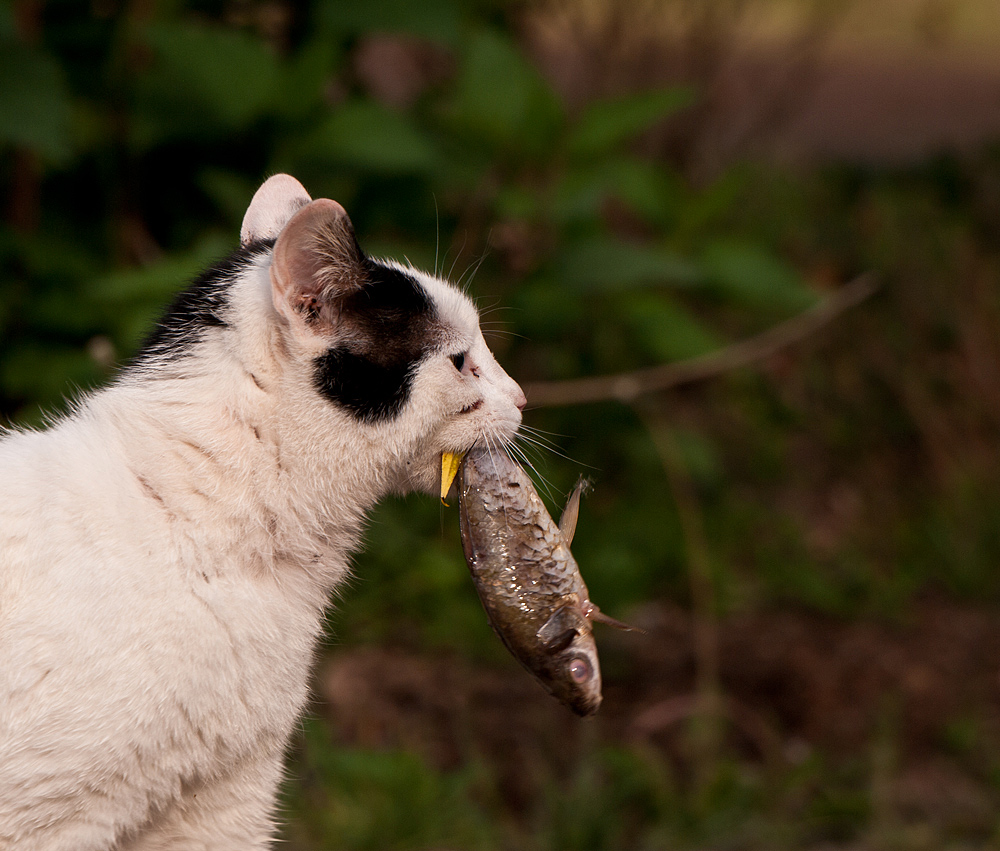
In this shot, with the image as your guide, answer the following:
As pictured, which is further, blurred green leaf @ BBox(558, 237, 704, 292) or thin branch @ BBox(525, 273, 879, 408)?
thin branch @ BBox(525, 273, 879, 408)

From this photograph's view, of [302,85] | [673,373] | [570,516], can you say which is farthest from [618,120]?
[570,516]

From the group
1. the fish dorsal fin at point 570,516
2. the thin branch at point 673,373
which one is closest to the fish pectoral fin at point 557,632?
the fish dorsal fin at point 570,516

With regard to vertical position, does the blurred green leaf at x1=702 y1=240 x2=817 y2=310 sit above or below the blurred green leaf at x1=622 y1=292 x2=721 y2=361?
above

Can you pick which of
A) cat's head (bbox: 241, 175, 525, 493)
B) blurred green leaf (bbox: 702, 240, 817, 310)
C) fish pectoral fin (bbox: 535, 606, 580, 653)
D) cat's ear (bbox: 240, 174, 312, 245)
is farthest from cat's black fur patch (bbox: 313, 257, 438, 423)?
blurred green leaf (bbox: 702, 240, 817, 310)

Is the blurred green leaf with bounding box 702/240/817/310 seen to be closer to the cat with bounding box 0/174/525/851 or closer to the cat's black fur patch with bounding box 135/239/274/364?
the cat with bounding box 0/174/525/851

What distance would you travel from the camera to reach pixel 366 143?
109 inches

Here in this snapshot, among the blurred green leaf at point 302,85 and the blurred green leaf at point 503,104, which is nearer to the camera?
the blurred green leaf at point 302,85

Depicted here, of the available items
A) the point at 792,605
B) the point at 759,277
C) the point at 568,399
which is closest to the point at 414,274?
the point at 568,399

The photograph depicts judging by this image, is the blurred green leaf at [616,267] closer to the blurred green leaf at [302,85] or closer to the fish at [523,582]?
the blurred green leaf at [302,85]

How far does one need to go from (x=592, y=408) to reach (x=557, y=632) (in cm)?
209

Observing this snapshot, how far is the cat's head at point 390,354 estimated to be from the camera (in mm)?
1567

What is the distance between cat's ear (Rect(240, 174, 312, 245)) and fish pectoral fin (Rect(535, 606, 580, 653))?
2.51ft

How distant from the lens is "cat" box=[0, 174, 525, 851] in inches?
57.4

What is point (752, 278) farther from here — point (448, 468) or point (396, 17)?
point (448, 468)
